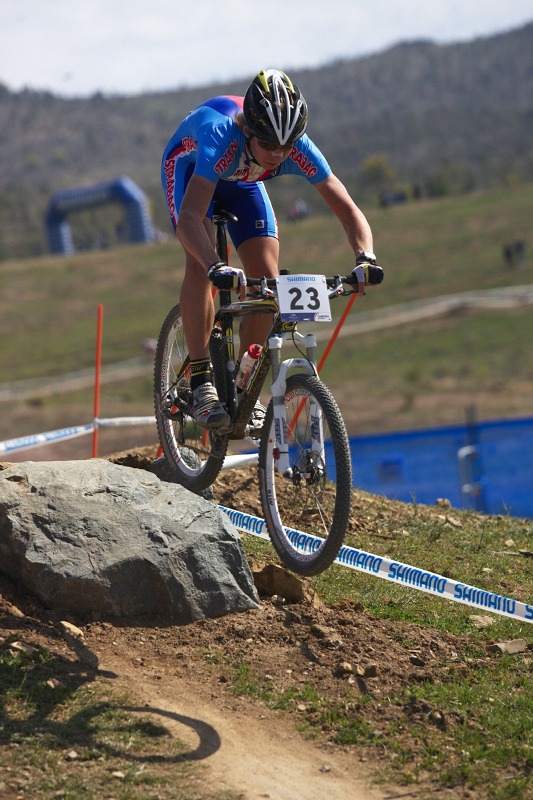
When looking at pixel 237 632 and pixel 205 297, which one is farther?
pixel 205 297

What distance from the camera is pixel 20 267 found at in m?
53.7

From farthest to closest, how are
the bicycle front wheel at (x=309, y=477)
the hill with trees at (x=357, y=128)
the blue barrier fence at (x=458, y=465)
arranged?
the hill with trees at (x=357, y=128), the blue barrier fence at (x=458, y=465), the bicycle front wheel at (x=309, y=477)

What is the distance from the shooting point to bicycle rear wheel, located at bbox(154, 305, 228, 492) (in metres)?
6.75

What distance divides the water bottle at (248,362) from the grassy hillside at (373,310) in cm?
1857

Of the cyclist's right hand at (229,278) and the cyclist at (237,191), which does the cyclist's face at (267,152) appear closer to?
the cyclist at (237,191)

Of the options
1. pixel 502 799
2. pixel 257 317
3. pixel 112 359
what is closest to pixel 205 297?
pixel 257 317

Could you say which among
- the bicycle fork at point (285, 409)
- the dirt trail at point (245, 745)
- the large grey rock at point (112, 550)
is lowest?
the dirt trail at point (245, 745)

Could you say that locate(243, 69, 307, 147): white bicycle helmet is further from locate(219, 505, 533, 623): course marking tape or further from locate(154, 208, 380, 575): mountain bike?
locate(219, 505, 533, 623): course marking tape

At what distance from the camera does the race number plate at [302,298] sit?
5.45 m

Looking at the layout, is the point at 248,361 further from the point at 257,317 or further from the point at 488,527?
the point at 488,527

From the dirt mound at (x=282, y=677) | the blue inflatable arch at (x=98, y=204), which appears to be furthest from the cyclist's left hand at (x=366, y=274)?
the blue inflatable arch at (x=98, y=204)

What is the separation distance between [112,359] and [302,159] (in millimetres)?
29863

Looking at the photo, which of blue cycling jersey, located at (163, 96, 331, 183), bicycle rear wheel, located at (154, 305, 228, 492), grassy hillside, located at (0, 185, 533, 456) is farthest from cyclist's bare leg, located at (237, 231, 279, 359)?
grassy hillside, located at (0, 185, 533, 456)

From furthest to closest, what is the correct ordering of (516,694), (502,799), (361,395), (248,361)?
(361,395) < (248,361) < (516,694) < (502,799)
